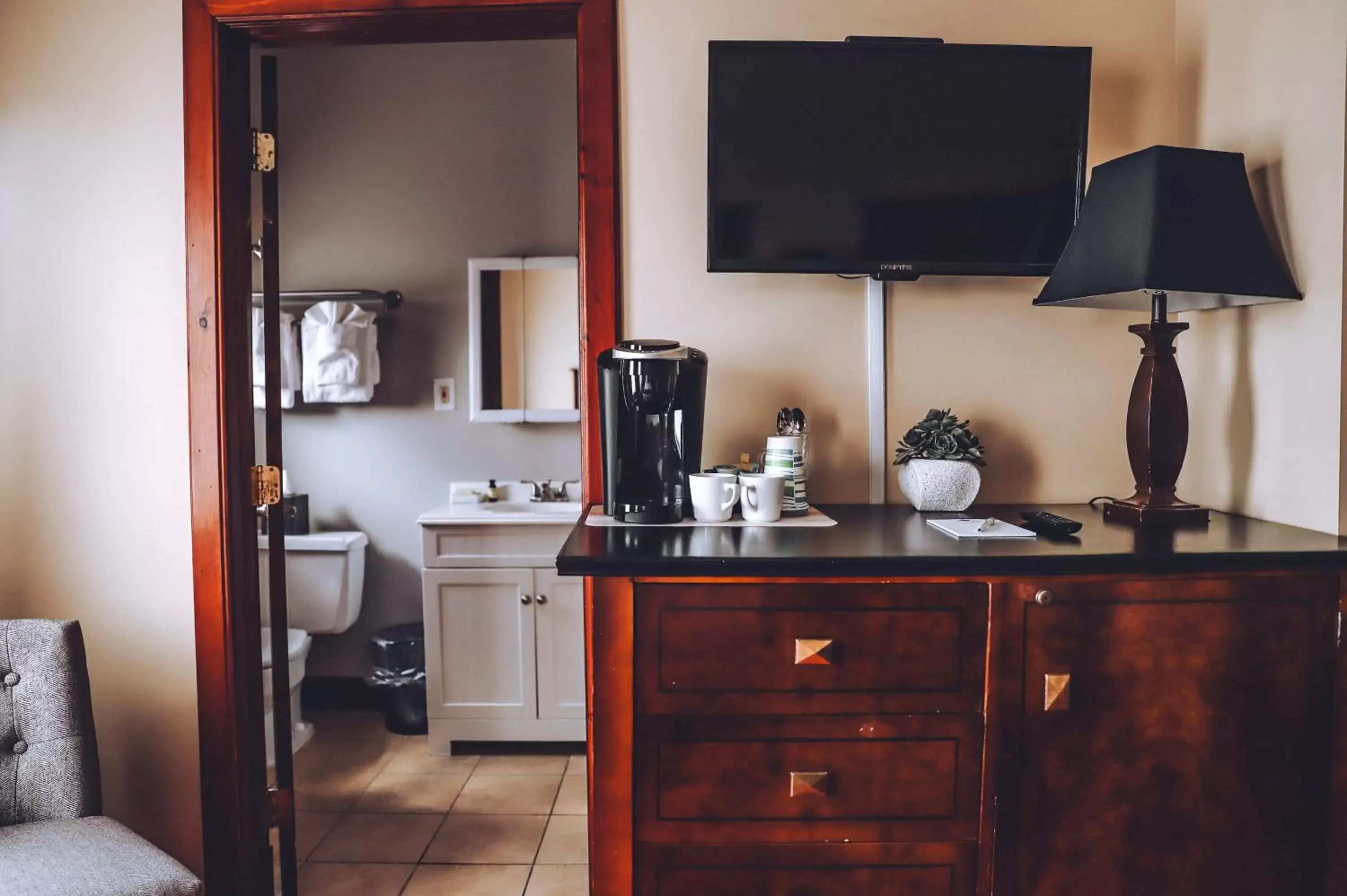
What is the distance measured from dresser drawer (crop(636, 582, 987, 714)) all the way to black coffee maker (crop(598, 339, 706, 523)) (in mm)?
297

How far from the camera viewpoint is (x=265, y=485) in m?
1.92

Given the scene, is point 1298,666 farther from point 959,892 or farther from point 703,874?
point 703,874

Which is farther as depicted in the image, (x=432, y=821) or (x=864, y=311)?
(x=432, y=821)

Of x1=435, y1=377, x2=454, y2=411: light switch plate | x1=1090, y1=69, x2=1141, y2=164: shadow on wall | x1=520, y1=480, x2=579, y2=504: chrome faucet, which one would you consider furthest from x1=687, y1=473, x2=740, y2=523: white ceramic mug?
x1=435, y1=377, x2=454, y2=411: light switch plate

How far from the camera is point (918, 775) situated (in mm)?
1305

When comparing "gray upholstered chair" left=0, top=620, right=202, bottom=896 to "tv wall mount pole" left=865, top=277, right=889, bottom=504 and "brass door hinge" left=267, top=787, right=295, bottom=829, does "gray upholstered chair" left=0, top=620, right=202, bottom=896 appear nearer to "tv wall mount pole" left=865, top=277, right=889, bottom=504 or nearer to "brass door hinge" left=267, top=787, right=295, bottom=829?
"brass door hinge" left=267, top=787, right=295, bottom=829

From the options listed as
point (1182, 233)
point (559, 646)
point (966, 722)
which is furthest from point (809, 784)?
point (559, 646)

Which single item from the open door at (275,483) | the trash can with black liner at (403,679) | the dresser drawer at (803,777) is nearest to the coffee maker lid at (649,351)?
the dresser drawer at (803,777)

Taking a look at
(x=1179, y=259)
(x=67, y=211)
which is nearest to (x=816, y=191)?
(x=1179, y=259)

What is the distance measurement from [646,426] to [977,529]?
623mm

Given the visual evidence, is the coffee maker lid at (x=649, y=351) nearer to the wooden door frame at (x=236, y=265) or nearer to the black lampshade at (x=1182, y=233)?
the wooden door frame at (x=236, y=265)

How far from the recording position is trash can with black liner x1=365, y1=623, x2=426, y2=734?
123 inches

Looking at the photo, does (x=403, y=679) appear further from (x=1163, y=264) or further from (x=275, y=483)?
(x=1163, y=264)

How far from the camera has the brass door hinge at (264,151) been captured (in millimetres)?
1909
